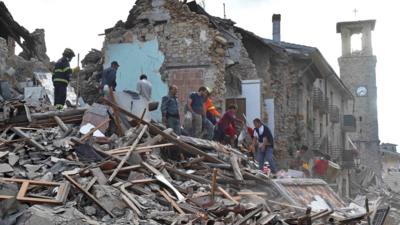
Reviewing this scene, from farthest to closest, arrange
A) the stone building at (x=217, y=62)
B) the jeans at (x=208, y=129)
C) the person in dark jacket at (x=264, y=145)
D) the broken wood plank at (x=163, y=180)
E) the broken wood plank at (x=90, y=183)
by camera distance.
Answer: the stone building at (x=217, y=62)
the jeans at (x=208, y=129)
the person in dark jacket at (x=264, y=145)
the broken wood plank at (x=163, y=180)
the broken wood plank at (x=90, y=183)

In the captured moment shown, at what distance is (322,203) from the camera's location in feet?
36.1

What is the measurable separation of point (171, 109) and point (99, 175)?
14.0ft

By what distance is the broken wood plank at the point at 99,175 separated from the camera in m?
8.24

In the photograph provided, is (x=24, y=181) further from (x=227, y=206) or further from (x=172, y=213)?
(x=227, y=206)

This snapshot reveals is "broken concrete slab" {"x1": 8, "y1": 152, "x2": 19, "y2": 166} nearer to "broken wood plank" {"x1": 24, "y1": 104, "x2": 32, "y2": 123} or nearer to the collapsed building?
the collapsed building

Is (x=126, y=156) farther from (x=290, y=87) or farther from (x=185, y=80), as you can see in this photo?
(x=290, y=87)

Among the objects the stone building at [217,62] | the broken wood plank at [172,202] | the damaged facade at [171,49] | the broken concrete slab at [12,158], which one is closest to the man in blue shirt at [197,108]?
the damaged facade at [171,49]

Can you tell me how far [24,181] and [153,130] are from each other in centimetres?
349

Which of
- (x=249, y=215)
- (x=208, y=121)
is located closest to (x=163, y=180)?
(x=249, y=215)

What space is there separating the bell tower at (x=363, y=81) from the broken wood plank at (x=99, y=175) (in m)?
38.4

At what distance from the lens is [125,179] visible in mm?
8844

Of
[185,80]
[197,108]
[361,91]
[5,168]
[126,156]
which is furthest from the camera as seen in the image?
[361,91]

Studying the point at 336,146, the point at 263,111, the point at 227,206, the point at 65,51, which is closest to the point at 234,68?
the point at 263,111

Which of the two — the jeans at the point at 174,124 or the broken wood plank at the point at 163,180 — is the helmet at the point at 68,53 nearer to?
the jeans at the point at 174,124
